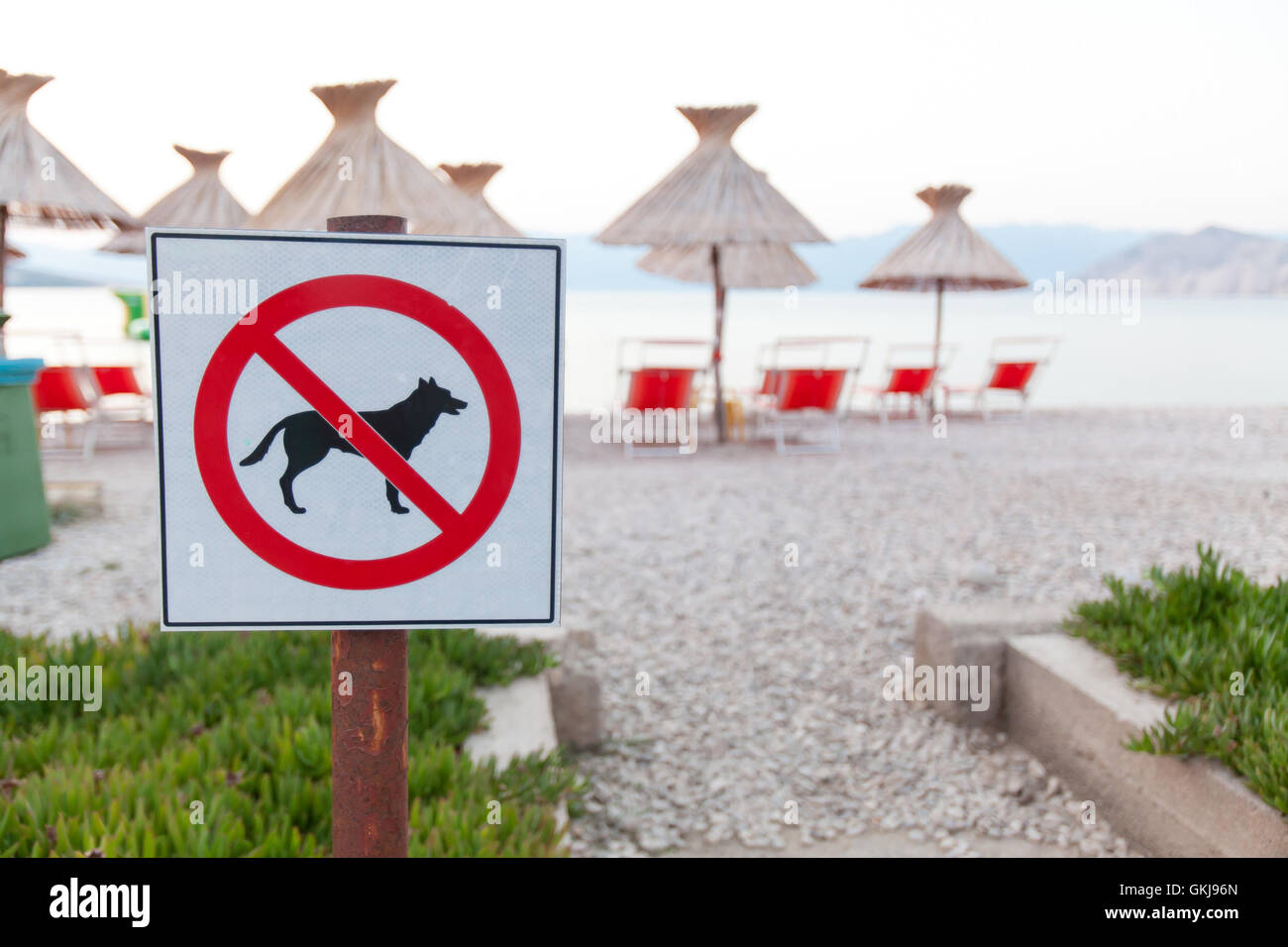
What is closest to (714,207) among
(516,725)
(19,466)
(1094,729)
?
(19,466)

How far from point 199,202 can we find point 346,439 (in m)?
13.0

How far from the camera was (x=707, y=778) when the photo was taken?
334cm

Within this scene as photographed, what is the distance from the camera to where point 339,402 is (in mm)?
1149

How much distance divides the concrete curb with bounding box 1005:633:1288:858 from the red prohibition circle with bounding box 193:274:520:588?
218cm

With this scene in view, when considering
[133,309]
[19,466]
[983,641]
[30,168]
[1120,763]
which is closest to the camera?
[1120,763]

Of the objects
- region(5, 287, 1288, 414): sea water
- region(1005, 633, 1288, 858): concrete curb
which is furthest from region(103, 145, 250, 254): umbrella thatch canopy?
region(1005, 633, 1288, 858): concrete curb

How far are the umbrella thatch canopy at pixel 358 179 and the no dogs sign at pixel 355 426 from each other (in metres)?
7.44

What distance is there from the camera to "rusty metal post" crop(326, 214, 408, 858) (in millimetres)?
1229

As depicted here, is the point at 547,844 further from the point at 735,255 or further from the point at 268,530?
the point at 735,255

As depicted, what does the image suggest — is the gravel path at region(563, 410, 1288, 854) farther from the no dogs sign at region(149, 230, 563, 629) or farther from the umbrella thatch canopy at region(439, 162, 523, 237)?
the umbrella thatch canopy at region(439, 162, 523, 237)

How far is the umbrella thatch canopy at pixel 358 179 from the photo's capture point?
8258 millimetres

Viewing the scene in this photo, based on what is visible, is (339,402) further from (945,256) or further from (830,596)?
(945,256)

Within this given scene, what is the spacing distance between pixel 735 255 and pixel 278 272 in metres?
13.1
